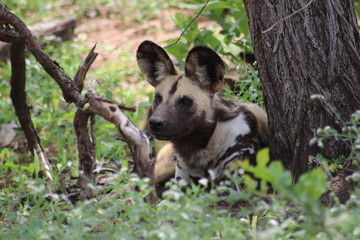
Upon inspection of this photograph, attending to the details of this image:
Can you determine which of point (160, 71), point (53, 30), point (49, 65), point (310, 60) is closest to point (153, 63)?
point (160, 71)

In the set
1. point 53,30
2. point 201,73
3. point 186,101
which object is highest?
point 53,30

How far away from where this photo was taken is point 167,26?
8203 millimetres

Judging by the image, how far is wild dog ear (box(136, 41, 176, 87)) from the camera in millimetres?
3963

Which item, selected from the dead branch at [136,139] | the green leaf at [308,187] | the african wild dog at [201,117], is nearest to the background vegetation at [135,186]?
the green leaf at [308,187]

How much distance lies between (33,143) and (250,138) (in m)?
1.71

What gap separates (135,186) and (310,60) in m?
1.30

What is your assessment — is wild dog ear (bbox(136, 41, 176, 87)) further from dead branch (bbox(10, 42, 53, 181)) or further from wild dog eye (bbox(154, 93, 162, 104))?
dead branch (bbox(10, 42, 53, 181))

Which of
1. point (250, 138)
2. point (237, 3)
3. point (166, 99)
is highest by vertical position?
point (237, 3)

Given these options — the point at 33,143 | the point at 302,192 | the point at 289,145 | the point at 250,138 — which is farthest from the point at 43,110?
the point at 302,192

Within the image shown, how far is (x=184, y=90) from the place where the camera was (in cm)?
386

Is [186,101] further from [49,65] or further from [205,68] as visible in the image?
[49,65]

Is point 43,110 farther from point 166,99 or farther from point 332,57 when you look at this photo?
point 332,57

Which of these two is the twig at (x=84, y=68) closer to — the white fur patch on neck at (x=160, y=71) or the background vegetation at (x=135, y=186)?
the background vegetation at (x=135, y=186)

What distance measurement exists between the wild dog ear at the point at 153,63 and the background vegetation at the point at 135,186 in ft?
1.93
